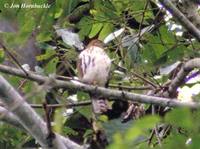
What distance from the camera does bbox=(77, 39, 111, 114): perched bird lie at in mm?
2305

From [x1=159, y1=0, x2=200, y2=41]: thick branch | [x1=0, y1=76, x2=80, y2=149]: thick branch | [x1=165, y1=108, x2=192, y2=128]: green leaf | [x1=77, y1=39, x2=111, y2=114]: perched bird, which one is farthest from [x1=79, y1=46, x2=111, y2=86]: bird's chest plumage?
[x1=165, y1=108, x2=192, y2=128]: green leaf

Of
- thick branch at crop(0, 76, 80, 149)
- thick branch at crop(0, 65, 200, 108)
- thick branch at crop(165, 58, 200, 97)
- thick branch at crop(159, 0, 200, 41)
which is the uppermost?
thick branch at crop(159, 0, 200, 41)

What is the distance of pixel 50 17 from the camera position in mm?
2014

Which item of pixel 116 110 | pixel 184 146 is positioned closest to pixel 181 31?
pixel 116 110

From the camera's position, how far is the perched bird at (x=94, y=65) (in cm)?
230

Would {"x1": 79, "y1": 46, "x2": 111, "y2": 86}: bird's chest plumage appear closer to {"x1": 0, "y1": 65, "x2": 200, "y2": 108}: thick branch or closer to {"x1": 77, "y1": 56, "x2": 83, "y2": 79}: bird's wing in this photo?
{"x1": 77, "y1": 56, "x2": 83, "y2": 79}: bird's wing

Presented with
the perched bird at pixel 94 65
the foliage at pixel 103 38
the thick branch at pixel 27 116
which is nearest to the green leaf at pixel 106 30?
the foliage at pixel 103 38

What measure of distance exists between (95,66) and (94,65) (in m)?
0.02

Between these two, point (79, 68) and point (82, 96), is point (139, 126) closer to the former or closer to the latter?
point (82, 96)

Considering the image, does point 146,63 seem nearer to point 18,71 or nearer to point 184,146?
point 18,71

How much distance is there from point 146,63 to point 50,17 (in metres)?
0.44

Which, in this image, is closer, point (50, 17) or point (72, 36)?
point (50, 17)

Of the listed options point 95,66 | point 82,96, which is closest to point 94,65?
point 95,66

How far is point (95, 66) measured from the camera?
244 cm
